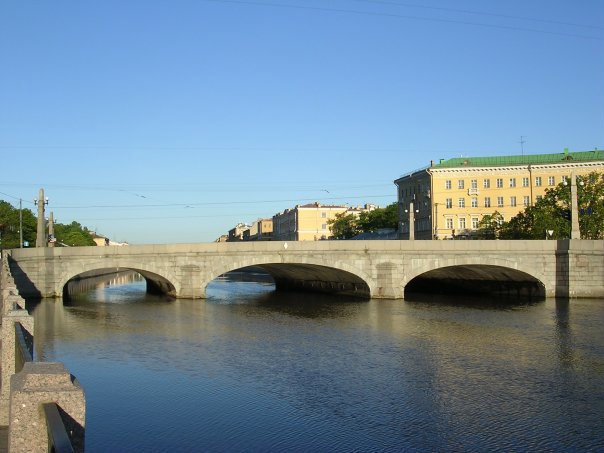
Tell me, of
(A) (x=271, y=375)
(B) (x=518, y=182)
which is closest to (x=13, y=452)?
(A) (x=271, y=375)

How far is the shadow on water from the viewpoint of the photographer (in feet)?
161

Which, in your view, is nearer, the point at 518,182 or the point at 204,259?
the point at 204,259

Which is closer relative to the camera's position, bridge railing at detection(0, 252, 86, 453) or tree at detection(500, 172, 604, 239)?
bridge railing at detection(0, 252, 86, 453)

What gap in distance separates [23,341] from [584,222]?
70.1 meters

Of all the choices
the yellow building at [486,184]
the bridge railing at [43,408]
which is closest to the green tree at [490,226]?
the yellow building at [486,184]

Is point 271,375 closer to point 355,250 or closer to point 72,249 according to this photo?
point 355,250

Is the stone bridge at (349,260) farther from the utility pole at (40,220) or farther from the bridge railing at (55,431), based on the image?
the bridge railing at (55,431)

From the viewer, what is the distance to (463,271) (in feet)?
199

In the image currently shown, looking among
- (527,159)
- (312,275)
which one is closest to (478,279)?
(312,275)

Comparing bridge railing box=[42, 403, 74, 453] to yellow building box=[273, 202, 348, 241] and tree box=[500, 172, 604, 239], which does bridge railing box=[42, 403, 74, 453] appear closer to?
tree box=[500, 172, 604, 239]

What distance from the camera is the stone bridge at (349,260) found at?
168 ft

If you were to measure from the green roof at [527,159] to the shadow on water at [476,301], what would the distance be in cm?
3421

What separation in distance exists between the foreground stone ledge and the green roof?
3447 inches

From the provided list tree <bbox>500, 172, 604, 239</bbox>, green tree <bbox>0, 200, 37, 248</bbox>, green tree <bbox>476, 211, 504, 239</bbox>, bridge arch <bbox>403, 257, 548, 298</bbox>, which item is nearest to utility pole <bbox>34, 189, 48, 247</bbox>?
bridge arch <bbox>403, 257, 548, 298</bbox>
